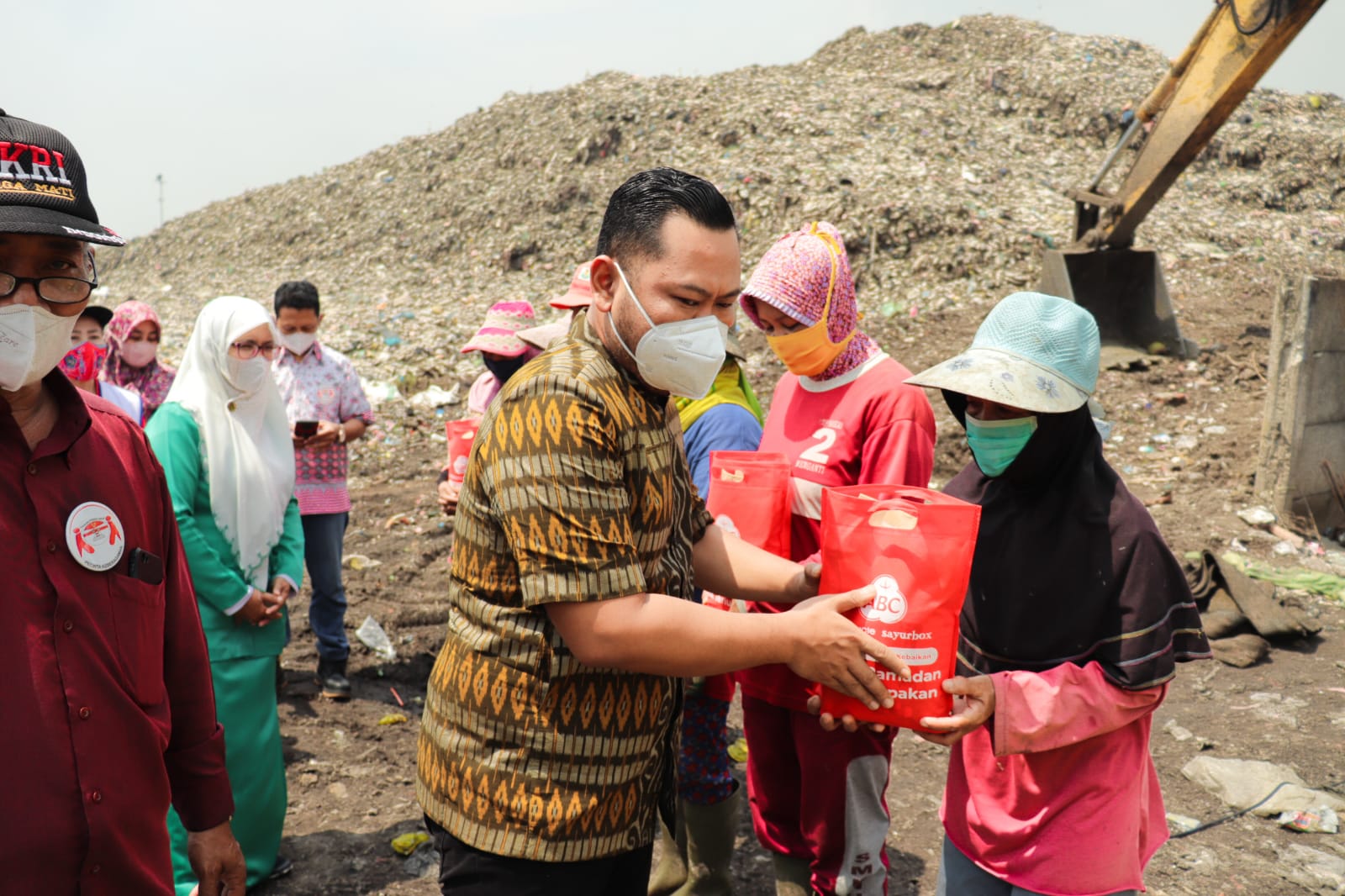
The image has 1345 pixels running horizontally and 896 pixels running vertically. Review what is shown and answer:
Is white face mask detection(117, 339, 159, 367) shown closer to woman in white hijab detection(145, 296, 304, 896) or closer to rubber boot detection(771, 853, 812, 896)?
woman in white hijab detection(145, 296, 304, 896)

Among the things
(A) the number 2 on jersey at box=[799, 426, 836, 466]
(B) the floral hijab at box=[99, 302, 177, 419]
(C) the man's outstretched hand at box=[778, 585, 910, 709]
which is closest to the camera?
(C) the man's outstretched hand at box=[778, 585, 910, 709]

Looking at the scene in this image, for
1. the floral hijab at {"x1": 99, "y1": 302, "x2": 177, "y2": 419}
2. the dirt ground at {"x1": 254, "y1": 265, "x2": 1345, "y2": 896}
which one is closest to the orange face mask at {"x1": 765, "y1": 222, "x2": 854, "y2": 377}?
the dirt ground at {"x1": 254, "y1": 265, "x2": 1345, "y2": 896}

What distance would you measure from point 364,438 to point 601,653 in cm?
868

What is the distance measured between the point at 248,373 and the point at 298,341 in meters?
1.82

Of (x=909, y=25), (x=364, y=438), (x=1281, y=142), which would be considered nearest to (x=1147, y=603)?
(x=364, y=438)

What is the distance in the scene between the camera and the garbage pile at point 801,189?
12914 millimetres

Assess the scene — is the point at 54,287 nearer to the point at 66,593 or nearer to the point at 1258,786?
the point at 66,593

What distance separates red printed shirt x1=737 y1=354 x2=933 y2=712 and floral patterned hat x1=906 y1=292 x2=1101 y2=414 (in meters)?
0.66

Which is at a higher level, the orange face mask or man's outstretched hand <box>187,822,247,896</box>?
the orange face mask

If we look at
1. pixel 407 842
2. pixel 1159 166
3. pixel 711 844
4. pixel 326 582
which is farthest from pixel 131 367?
pixel 1159 166

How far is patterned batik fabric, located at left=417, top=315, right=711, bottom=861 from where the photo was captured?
5.00 ft

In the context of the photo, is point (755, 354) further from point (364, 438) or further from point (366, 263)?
point (366, 263)

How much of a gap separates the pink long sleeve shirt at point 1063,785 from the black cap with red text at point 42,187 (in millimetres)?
1711

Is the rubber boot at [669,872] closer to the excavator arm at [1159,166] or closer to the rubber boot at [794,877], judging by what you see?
the rubber boot at [794,877]
